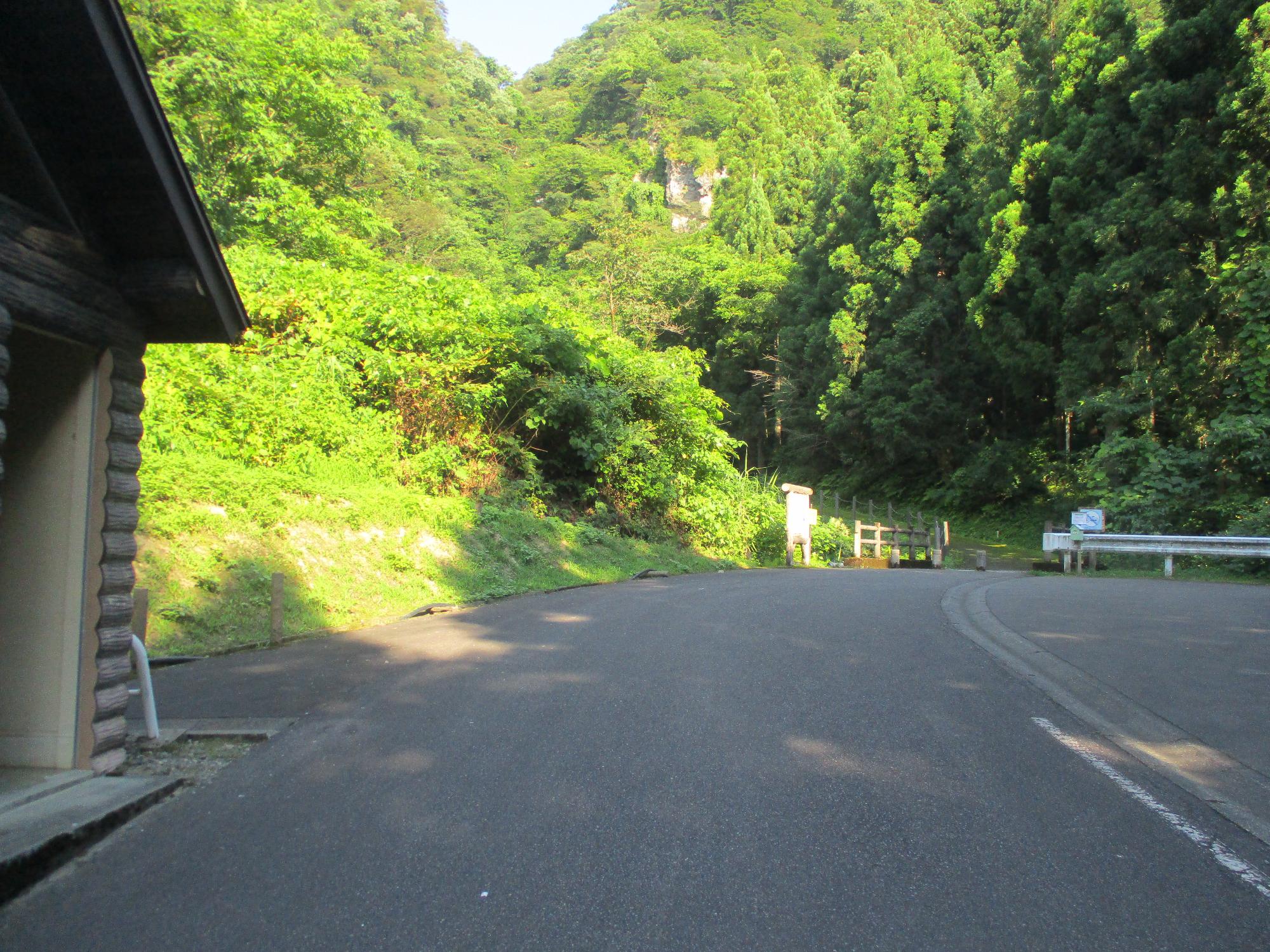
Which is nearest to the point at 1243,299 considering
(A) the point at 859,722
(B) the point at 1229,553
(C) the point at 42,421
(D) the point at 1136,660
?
(B) the point at 1229,553

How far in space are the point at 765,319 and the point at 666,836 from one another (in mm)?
54118

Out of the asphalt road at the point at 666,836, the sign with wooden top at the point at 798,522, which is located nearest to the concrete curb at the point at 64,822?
the asphalt road at the point at 666,836

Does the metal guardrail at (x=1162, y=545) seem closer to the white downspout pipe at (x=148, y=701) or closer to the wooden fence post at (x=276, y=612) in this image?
the wooden fence post at (x=276, y=612)

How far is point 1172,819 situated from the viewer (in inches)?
181

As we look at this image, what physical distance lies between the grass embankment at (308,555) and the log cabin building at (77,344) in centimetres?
355

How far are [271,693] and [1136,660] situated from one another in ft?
23.7

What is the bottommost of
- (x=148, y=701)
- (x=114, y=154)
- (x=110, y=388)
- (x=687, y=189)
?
(x=148, y=701)

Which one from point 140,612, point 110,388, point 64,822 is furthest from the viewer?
point 140,612

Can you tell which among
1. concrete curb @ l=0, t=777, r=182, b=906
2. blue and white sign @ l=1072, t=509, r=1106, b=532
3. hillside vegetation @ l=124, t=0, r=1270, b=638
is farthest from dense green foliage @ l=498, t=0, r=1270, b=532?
concrete curb @ l=0, t=777, r=182, b=906

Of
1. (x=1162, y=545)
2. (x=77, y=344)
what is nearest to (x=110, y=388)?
(x=77, y=344)

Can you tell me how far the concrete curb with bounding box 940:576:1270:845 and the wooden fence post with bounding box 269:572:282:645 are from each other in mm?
6854

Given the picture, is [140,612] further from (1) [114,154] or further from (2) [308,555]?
(2) [308,555]

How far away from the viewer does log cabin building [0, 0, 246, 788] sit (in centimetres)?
493

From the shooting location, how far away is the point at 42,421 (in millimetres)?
5449
